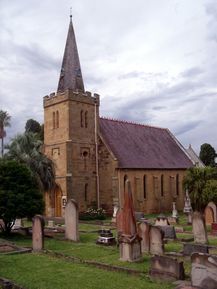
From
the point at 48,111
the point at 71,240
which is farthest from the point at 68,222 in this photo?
the point at 48,111

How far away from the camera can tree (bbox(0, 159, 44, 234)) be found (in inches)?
835

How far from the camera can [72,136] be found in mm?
35500

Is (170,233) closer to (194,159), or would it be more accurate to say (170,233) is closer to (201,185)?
(201,185)

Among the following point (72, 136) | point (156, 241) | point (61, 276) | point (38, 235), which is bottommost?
point (61, 276)

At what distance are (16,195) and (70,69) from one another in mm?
19172

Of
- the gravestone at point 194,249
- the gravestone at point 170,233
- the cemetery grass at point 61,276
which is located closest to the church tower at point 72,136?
the gravestone at point 170,233

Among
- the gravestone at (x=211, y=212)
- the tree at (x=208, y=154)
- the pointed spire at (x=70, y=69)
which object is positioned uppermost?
the pointed spire at (x=70, y=69)

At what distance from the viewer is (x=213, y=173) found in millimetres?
30016

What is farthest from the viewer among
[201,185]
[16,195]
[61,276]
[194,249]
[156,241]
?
[201,185]

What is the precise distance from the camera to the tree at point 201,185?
28141 mm

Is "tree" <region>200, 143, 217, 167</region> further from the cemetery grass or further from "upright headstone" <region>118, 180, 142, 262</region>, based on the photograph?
the cemetery grass

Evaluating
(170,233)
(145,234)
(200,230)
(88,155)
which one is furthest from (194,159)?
(145,234)

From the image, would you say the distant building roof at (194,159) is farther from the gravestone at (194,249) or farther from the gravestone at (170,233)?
the gravestone at (194,249)

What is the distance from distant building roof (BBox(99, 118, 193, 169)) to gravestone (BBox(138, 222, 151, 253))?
756 inches
